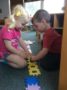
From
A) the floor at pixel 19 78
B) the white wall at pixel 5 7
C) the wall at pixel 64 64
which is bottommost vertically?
the floor at pixel 19 78

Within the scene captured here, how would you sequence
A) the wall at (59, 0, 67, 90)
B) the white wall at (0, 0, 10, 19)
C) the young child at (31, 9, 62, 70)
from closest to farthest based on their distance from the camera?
1. the wall at (59, 0, 67, 90)
2. the young child at (31, 9, 62, 70)
3. the white wall at (0, 0, 10, 19)

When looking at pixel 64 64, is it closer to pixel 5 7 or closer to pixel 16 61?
pixel 16 61

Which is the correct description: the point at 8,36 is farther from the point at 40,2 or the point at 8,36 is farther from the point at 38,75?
the point at 40,2

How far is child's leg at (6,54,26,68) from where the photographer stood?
123cm

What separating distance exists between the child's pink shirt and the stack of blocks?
7.1 inches

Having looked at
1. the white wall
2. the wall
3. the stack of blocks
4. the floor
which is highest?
the white wall

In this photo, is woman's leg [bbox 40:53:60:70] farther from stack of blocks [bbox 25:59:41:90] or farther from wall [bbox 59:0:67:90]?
wall [bbox 59:0:67:90]

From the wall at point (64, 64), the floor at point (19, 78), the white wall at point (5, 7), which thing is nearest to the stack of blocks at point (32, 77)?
the floor at point (19, 78)

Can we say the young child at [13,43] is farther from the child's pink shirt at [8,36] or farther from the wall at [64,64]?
the wall at [64,64]

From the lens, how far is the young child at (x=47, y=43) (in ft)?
3.81

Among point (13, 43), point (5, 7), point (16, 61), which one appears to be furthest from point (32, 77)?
point (5, 7)

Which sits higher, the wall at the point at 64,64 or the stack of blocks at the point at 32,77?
the wall at the point at 64,64

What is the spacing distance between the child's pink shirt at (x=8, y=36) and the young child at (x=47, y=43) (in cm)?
17

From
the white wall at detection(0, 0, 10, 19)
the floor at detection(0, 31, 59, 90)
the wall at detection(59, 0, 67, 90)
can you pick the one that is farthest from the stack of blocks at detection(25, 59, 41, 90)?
the white wall at detection(0, 0, 10, 19)
